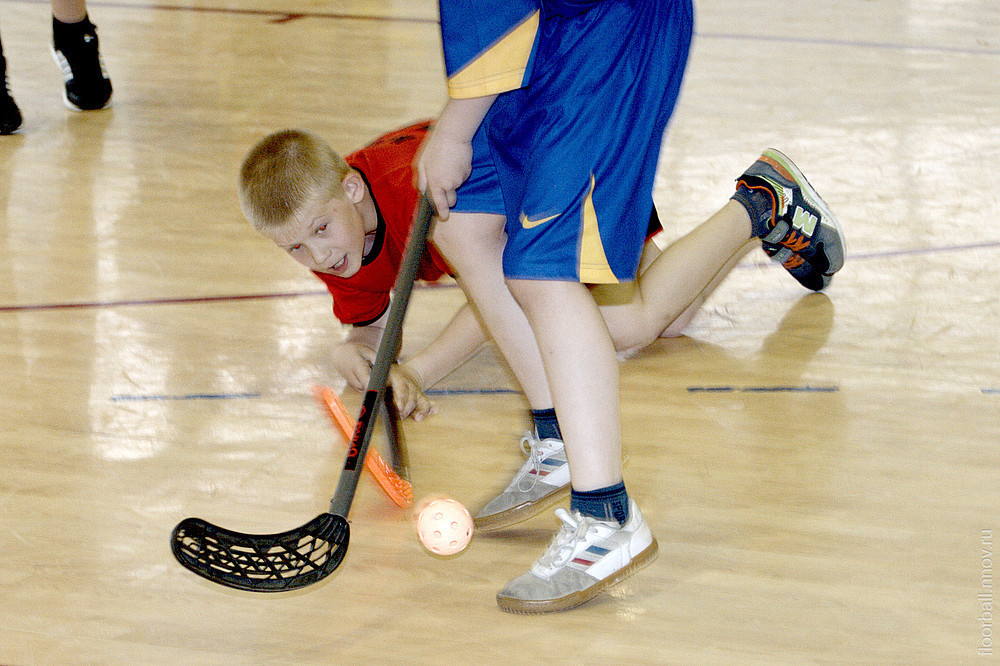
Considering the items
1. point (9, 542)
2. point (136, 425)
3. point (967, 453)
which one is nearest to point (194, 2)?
point (136, 425)

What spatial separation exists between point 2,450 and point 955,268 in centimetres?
157

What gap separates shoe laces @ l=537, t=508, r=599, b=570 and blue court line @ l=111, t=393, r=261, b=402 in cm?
60

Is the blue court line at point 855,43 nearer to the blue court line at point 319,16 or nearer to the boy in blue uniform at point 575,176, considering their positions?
the blue court line at point 319,16

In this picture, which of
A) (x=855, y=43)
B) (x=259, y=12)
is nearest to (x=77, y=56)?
(x=259, y=12)

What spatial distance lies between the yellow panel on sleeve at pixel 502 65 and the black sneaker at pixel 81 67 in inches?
76.9

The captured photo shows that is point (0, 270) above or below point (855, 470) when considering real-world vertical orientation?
below

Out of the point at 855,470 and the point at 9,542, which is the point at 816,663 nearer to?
the point at 855,470

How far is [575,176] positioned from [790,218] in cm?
71

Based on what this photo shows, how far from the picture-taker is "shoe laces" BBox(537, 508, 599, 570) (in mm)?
1157

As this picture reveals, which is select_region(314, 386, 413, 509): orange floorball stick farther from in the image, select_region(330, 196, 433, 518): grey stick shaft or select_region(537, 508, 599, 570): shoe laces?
select_region(537, 508, 599, 570): shoe laces

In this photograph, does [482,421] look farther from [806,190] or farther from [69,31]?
[69,31]

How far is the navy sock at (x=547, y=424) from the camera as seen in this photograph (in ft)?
4.40

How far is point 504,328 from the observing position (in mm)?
1344

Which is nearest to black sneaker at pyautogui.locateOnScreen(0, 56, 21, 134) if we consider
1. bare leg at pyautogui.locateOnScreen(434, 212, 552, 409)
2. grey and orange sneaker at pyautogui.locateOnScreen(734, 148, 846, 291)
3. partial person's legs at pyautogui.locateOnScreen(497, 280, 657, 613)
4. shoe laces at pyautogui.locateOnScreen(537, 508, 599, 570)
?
bare leg at pyautogui.locateOnScreen(434, 212, 552, 409)
